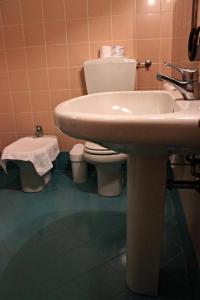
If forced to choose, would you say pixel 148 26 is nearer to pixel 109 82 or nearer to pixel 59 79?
pixel 109 82

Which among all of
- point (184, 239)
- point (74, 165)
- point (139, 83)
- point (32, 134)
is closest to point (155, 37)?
point (139, 83)

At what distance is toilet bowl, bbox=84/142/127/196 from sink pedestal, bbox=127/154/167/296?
0.70 m

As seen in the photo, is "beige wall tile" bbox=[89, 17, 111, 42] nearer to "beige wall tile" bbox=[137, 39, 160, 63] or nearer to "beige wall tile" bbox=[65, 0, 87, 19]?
"beige wall tile" bbox=[65, 0, 87, 19]

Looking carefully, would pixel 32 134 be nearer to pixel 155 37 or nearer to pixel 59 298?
pixel 155 37

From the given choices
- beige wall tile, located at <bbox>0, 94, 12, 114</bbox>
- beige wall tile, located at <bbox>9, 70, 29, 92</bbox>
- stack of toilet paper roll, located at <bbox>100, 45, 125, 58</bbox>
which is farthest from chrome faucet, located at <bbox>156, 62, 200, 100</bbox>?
beige wall tile, located at <bbox>0, 94, 12, 114</bbox>

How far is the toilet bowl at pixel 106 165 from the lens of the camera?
160 centimetres

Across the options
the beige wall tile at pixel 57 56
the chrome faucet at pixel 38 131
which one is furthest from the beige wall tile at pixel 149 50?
the chrome faucet at pixel 38 131

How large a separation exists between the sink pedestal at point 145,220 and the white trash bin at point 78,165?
42.2 inches

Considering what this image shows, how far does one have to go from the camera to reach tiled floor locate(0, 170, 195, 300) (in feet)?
3.38

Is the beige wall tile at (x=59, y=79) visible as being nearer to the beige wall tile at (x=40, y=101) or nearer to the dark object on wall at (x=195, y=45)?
the beige wall tile at (x=40, y=101)

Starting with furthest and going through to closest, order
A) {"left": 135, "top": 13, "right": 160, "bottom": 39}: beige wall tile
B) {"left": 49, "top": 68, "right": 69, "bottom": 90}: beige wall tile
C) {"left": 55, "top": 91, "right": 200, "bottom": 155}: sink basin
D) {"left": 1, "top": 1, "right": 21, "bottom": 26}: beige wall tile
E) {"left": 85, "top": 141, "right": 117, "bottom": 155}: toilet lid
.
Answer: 1. {"left": 49, "top": 68, "right": 69, "bottom": 90}: beige wall tile
2. {"left": 1, "top": 1, "right": 21, "bottom": 26}: beige wall tile
3. {"left": 135, "top": 13, "right": 160, "bottom": 39}: beige wall tile
4. {"left": 85, "top": 141, "right": 117, "bottom": 155}: toilet lid
5. {"left": 55, "top": 91, "right": 200, "bottom": 155}: sink basin

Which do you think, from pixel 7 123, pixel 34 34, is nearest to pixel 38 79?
pixel 34 34

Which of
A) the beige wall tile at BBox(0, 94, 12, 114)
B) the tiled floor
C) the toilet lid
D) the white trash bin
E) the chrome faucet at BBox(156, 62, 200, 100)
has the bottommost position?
the tiled floor

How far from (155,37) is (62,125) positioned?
5.06 feet
